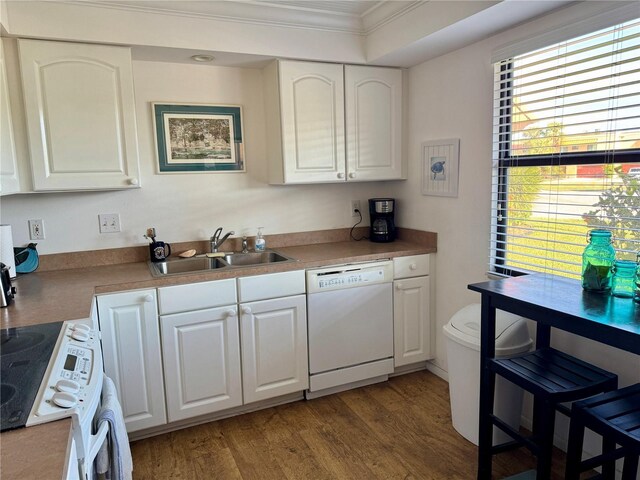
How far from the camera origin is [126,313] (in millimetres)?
2236

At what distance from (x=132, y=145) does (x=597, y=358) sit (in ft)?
8.41

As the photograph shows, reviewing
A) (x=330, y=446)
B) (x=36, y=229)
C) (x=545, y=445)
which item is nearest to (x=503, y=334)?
(x=545, y=445)

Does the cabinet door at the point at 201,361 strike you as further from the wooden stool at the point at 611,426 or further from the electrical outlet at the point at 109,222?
the wooden stool at the point at 611,426

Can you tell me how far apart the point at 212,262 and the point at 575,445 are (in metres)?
2.09

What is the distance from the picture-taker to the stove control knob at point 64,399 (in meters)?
1.05

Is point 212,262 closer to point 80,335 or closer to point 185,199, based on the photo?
point 185,199

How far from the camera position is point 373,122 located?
10.0 feet

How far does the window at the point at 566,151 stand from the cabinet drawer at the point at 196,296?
1.55 metres

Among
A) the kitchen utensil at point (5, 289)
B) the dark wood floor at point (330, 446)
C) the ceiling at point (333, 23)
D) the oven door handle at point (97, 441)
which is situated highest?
the ceiling at point (333, 23)

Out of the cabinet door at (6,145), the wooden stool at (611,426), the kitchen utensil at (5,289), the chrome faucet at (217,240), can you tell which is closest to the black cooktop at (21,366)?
the kitchen utensil at (5,289)

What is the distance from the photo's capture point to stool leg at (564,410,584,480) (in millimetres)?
1519

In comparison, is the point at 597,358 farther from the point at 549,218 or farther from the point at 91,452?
the point at 91,452

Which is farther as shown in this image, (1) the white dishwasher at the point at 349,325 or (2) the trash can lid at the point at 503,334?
(1) the white dishwasher at the point at 349,325

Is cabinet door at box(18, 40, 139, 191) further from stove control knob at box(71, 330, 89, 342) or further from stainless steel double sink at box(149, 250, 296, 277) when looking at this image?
stove control knob at box(71, 330, 89, 342)
